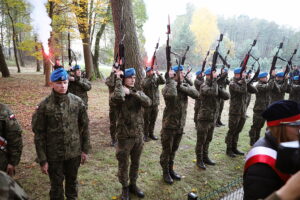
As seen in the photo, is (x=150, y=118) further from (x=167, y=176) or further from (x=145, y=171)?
(x=167, y=176)

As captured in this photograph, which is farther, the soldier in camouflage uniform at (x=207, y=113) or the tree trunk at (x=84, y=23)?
the tree trunk at (x=84, y=23)

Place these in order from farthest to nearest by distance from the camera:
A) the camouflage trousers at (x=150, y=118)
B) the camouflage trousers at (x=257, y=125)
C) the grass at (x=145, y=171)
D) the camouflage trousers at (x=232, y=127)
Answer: the camouflage trousers at (x=150, y=118) → the camouflage trousers at (x=257, y=125) → the camouflage trousers at (x=232, y=127) → the grass at (x=145, y=171)

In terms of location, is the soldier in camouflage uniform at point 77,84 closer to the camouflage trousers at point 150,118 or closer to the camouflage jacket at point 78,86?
the camouflage jacket at point 78,86

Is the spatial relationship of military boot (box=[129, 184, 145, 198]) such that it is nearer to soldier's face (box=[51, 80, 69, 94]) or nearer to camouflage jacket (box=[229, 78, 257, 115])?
soldier's face (box=[51, 80, 69, 94])

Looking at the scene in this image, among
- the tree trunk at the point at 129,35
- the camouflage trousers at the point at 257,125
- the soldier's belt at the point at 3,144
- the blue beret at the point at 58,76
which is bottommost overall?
the camouflage trousers at the point at 257,125

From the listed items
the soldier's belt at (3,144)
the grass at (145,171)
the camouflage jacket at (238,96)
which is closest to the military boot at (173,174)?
the grass at (145,171)

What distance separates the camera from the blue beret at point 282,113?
1650 mm

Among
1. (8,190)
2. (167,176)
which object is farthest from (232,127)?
(8,190)

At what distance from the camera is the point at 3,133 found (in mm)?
2811

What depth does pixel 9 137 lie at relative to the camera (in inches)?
111

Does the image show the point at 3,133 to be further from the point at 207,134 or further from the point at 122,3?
the point at 122,3

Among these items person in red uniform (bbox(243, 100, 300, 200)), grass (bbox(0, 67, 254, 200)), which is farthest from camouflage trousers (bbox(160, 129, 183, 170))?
person in red uniform (bbox(243, 100, 300, 200))

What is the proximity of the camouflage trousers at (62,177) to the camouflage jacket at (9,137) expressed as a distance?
505mm

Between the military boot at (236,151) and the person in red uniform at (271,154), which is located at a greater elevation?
the person in red uniform at (271,154)
